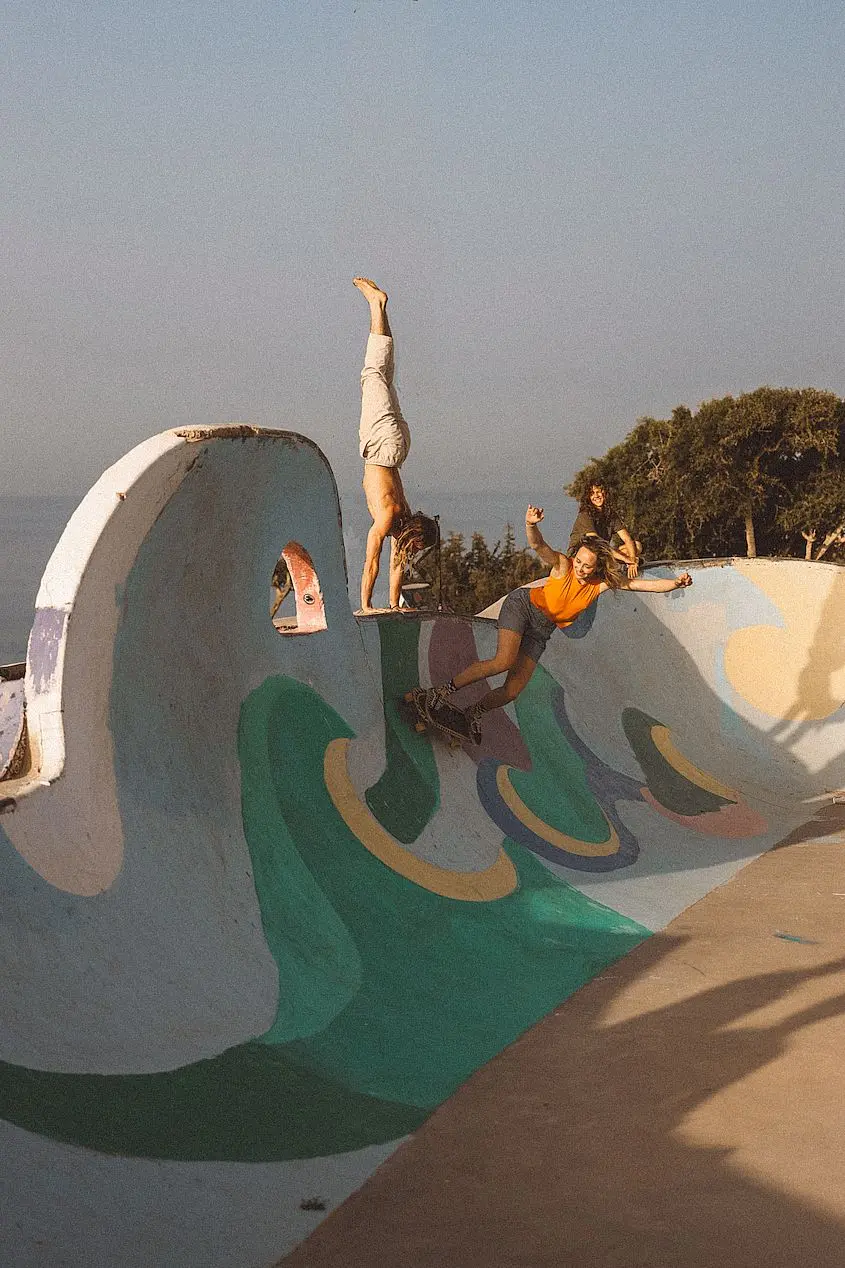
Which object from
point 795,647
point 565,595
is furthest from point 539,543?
point 795,647

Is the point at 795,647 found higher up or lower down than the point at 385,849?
higher up

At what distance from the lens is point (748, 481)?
34.3 m

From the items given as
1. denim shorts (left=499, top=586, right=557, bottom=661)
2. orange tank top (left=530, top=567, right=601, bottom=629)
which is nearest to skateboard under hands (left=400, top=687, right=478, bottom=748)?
denim shorts (left=499, top=586, right=557, bottom=661)

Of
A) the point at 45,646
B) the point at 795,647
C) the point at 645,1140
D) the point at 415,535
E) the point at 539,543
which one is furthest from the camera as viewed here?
the point at 795,647

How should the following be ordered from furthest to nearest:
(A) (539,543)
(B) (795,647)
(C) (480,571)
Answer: (C) (480,571), (B) (795,647), (A) (539,543)

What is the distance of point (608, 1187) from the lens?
4387 mm

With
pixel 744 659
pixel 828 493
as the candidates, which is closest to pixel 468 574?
pixel 828 493

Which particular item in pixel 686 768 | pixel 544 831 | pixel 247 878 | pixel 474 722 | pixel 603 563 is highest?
pixel 603 563

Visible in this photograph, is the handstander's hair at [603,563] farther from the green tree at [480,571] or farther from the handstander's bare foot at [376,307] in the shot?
the green tree at [480,571]

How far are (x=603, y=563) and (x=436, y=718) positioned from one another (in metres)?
1.68

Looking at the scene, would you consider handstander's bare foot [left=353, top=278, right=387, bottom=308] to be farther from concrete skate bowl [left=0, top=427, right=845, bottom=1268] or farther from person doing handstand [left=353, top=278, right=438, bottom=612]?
concrete skate bowl [left=0, top=427, right=845, bottom=1268]

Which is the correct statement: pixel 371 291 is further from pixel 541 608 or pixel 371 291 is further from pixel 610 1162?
pixel 610 1162

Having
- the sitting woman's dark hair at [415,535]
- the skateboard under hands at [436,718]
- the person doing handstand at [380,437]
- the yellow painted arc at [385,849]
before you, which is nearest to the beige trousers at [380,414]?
the person doing handstand at [380,437]

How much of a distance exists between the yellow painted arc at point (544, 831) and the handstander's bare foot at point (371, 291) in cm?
383
